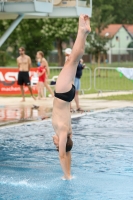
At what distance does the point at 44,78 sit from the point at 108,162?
12.3 metres

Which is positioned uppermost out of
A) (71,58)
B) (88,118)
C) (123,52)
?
(71,58)

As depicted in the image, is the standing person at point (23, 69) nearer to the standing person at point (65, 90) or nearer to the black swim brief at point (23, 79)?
the black swim brief at point (23, 79)

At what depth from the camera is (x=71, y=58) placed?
26.2 feet

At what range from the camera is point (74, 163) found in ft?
31.6

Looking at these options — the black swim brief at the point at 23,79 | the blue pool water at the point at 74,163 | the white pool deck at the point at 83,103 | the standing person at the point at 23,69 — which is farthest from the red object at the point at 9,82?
the blue pool water at the point at 74,163

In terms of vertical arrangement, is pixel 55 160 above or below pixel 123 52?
above

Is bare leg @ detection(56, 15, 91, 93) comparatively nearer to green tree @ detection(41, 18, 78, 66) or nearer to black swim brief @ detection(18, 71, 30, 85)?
black swim brief @ detection(18, 71, 30, 85)

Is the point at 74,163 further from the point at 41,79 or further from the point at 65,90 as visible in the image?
the point at 41,79

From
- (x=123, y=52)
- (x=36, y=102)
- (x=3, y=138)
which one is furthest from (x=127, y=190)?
(x=123, y=52)

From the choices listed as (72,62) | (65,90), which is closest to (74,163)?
(65,90)

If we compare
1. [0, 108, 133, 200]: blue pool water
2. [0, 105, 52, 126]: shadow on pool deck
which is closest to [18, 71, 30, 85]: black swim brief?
[0, 105, 52, 126]: shadow on pool deck

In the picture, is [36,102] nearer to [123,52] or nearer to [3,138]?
[3,138]

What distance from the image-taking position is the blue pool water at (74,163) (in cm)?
775

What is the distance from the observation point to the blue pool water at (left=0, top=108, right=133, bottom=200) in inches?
305
